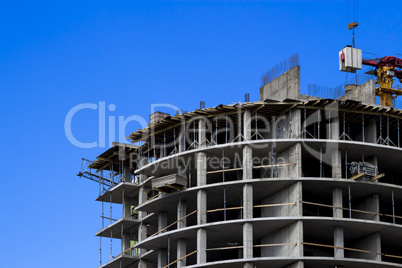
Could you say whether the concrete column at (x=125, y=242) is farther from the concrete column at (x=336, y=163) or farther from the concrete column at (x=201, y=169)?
the concrete column at (x=336, y=163)

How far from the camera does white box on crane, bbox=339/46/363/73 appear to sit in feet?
240

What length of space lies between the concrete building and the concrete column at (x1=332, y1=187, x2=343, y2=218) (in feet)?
0.23

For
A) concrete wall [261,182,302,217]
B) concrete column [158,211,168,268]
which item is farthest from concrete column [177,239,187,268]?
concrete wall [261,182,302,217]

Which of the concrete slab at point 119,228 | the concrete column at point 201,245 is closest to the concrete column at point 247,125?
the concrete column at point 201,245

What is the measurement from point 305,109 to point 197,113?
7.35 meters

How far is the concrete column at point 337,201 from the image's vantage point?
62281mm

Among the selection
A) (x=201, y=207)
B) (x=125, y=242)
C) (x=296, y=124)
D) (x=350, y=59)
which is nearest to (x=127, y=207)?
(x=125, y=242)

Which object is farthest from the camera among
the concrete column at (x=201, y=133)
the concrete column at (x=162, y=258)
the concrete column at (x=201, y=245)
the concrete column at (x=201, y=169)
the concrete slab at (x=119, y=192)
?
the concrete slab at (x=119, y=192)

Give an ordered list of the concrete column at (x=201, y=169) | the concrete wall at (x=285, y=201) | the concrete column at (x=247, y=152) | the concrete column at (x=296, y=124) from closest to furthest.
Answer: the concrete wall at (x=285, y=201) < the concrete column at (x=247, y=152) < the concrete column at (x=296, y=124) < the concrete column at (x=201, y=169)

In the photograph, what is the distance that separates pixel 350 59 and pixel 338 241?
55.6 feet

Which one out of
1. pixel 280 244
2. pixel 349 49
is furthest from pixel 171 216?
pixel 349 49

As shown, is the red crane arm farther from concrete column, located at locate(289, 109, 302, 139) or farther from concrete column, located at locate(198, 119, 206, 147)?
concrete column, located at locate(198, 119, 206, 147)

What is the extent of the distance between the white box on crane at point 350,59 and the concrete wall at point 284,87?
6449 mm

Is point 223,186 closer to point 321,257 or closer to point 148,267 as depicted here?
point 321,257
